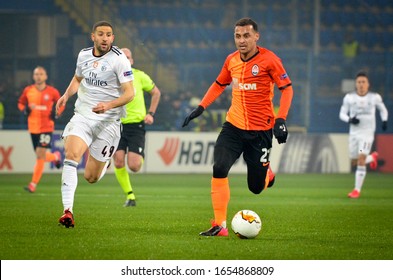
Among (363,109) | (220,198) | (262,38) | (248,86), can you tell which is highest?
(262,38)

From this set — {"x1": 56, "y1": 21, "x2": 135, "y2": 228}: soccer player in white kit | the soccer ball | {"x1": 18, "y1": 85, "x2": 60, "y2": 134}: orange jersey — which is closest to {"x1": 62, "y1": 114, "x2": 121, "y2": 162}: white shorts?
{"x1": 56, "y1": 21, "x2": 135, "y2": 228}: soccer player in white kit

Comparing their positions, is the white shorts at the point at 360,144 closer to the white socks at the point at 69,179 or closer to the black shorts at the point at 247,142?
the black shorts at the point at 247,142

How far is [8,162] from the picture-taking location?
22859mm

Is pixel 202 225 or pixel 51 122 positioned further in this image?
pixel 51 122

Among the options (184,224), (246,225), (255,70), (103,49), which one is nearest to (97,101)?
(103,49)

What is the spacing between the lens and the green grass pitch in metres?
8.02

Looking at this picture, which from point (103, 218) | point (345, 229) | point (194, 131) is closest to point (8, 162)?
point (194, 131)

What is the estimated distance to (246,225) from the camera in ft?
30.0

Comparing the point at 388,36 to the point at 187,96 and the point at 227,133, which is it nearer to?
the point at 187,96

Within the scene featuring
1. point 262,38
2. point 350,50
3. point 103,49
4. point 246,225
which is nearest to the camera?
point 246,225

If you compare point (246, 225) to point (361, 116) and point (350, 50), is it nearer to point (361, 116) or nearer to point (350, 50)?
point (361, 116)

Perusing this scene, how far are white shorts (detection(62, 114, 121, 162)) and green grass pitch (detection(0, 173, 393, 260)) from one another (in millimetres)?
854

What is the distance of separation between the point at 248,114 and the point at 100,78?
1803 mm

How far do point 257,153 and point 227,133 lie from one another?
0.42 metres
